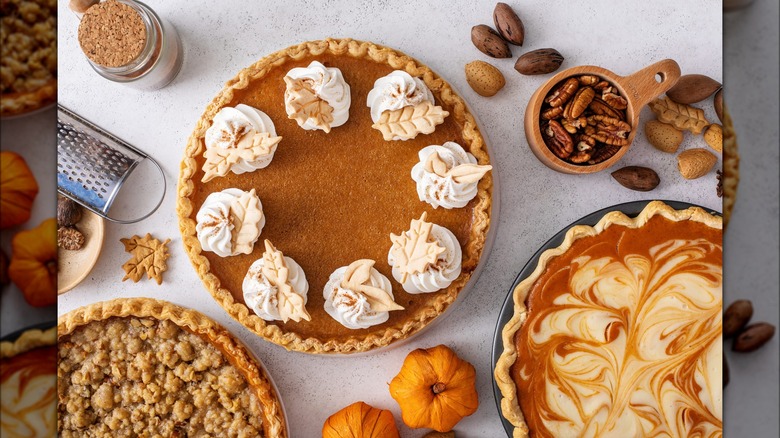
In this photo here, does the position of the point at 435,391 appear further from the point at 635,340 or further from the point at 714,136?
the point at 714,136

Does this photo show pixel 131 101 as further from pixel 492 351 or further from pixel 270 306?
pixel 492 351

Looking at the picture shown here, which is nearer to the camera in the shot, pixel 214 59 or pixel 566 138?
pixel 566 138

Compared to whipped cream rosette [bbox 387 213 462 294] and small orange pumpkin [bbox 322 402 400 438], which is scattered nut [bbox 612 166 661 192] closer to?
whipped cream rosette [bbox 387 213 462 294]

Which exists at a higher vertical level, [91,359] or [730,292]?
[730,292]

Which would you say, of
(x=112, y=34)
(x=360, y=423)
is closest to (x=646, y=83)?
(x=360, y=423)

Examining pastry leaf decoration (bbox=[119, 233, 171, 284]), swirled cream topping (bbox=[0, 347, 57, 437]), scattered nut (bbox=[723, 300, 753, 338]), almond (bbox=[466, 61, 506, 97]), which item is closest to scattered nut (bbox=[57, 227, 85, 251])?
pastry leaf decoration (bbox=[119, 233, 171, 284])

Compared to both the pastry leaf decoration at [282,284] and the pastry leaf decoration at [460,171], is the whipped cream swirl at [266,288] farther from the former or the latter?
the pastry leaf decoration at [460,171]

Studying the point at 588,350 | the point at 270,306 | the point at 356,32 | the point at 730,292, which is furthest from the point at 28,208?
the point at 356,32
